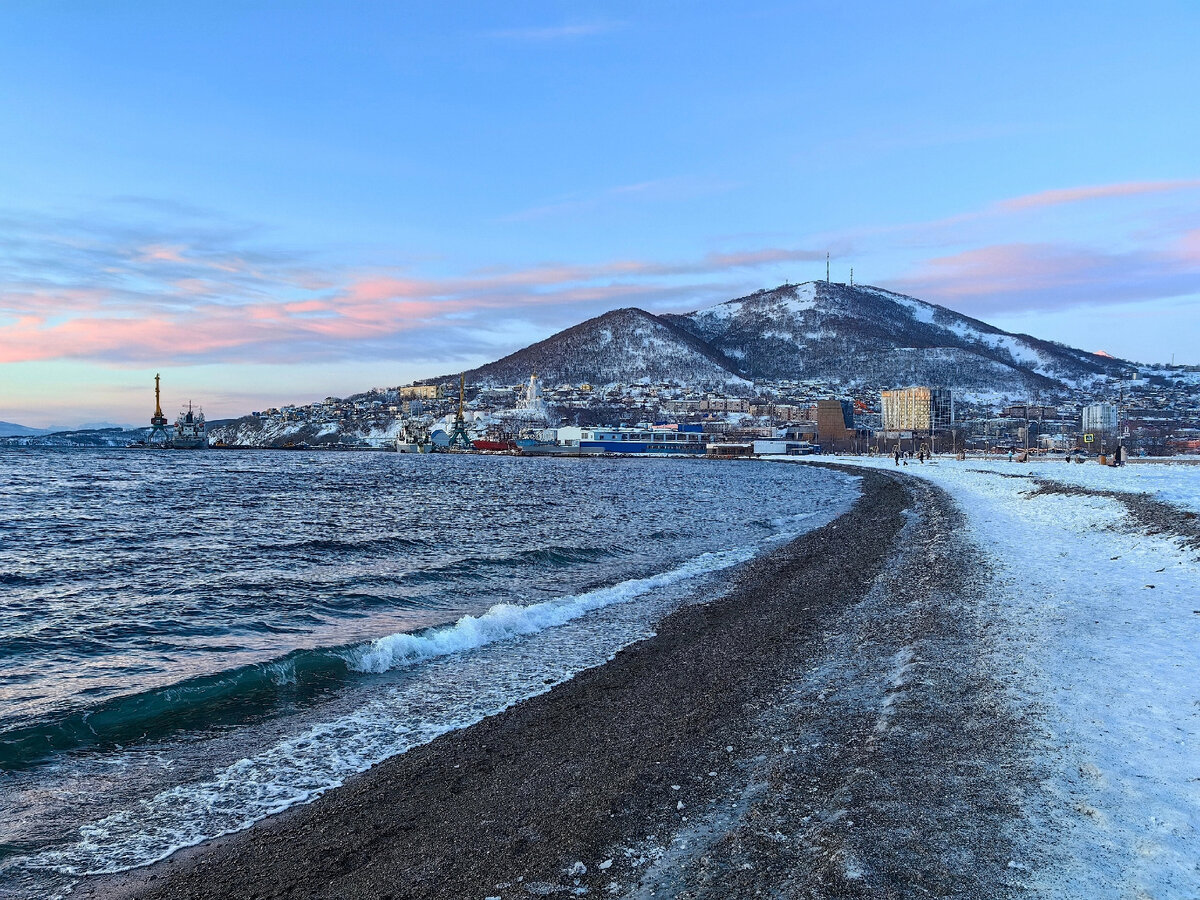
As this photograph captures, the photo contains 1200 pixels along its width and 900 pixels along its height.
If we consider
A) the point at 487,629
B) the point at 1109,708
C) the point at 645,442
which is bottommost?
the point at 487,629

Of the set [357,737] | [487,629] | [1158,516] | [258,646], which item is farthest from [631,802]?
[1158,516]

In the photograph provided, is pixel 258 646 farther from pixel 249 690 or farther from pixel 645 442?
pixel 645 442

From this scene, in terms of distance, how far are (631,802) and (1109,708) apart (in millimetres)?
5303

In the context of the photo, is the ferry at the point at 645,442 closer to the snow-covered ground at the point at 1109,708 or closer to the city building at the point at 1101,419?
the city building at the point at 1101,419

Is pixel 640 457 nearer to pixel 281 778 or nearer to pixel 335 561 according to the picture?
pixel 335 561

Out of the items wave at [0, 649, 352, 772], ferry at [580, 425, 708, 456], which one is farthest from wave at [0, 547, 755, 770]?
ferry at [580, 425, 708, 456]

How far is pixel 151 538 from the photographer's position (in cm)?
2897

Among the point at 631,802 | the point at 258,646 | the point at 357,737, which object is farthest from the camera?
the point at 258,646

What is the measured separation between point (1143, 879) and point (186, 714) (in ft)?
37.1

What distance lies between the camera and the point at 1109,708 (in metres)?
7.48

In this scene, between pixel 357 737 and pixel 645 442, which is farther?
pixel 645 442

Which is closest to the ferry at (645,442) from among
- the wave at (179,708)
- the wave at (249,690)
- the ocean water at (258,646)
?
the ocean water at (258,646)

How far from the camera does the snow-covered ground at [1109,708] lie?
473 cm

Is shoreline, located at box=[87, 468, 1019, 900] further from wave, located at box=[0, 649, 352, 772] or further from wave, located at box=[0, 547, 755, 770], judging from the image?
wave, located at box=[0, 649, 352, 772]
